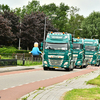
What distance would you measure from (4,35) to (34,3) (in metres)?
37.0

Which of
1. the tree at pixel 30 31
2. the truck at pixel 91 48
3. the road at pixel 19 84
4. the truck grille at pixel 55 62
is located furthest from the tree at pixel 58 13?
the road at pixel 19 84

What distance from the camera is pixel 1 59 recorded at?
24984mm

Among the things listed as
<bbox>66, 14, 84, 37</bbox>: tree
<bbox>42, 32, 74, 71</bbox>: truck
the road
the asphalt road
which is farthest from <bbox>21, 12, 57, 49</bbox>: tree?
the road

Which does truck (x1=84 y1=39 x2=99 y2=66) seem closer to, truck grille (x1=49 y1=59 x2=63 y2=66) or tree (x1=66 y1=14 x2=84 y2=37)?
truck grille (x1=49 y1=59 x2=63 y2=66)

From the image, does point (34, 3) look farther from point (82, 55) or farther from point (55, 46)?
point (55, 46)

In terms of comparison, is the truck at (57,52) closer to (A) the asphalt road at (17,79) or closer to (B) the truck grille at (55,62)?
(B) the truck grille at (55,62)

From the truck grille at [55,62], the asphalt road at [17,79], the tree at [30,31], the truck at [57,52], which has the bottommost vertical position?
the asphalt road at [17,79]

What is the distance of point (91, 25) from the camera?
9438 cm

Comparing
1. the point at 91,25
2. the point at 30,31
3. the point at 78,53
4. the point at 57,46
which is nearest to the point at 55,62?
the point at 57,46

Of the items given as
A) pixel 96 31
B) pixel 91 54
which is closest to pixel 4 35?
pixel 91 54

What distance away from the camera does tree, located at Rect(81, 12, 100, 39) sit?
93562 mm

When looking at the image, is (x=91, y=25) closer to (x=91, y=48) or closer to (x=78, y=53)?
(x=91, y=48)

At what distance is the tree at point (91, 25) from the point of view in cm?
9356

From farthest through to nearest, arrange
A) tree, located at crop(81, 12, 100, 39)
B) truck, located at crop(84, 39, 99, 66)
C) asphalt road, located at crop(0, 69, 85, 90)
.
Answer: tree, located at crop(81, 12, 100, 39)
truck, located at crop(84, 39, 99, 66)
asphalt road, located at crop(0, 69, 85, 90)
